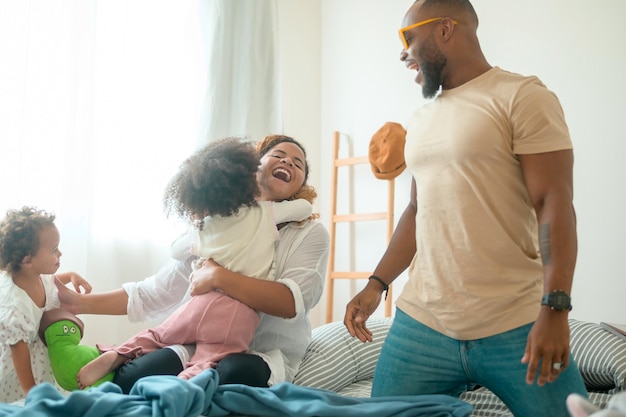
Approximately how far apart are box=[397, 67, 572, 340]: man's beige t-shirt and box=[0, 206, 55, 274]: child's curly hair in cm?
98

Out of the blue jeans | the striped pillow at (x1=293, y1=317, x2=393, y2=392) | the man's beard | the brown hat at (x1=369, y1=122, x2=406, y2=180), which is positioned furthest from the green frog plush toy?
the brown hat at (x1=369, y1=122, x2=406, y2=180)

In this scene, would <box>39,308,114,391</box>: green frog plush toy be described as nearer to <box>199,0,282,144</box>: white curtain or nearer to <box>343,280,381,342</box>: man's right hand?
<box>343,280,381,342</box>: man's right hand

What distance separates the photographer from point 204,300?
1.63 meters

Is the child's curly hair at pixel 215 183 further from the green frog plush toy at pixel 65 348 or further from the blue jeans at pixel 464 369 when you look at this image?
the blue jeans at pixel 464 369

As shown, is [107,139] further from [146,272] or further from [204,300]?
[204,300]

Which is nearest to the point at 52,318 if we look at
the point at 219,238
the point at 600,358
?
the point at 219,238

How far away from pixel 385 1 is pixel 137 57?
140cm

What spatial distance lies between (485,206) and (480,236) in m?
0.06

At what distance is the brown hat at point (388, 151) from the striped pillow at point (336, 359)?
3.40 ft

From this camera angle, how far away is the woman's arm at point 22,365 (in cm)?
152

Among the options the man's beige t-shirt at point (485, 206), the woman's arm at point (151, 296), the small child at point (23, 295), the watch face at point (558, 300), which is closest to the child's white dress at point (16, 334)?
the small child at point (23, 295)

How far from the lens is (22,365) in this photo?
1.52 meters

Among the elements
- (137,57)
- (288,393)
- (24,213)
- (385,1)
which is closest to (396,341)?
(288,393)

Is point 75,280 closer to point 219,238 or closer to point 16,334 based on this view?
point 16,334
